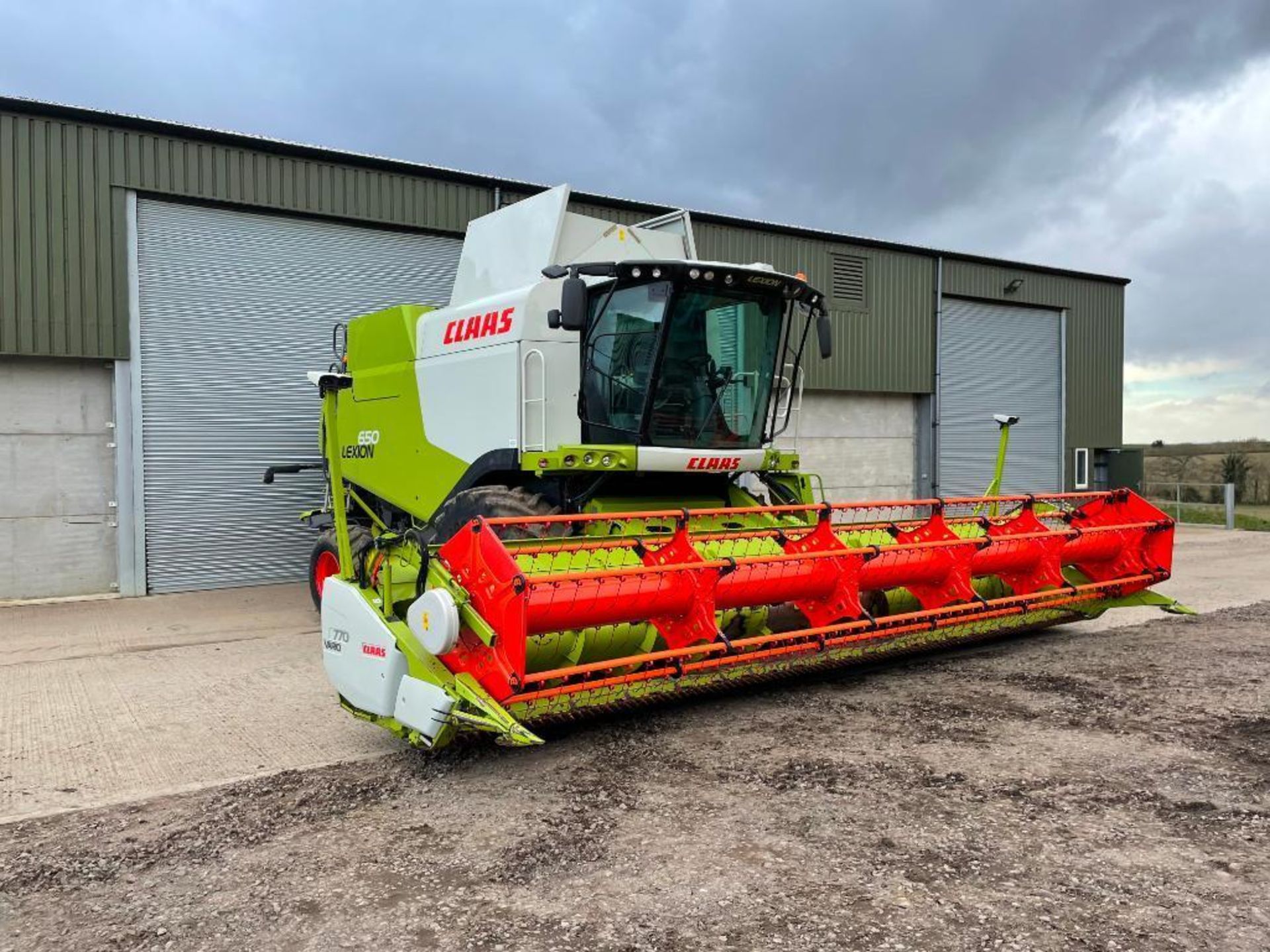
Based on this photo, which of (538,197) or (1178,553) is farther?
(1178,553)

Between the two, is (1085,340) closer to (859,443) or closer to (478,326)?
(859,443)

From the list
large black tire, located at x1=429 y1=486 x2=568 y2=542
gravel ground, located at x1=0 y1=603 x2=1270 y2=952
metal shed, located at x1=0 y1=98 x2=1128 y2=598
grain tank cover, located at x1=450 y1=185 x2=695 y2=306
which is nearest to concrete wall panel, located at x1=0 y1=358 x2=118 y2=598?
metal shed, located at x1=0 y1=98 x2=1128 y2=598

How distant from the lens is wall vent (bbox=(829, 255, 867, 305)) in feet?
54.0

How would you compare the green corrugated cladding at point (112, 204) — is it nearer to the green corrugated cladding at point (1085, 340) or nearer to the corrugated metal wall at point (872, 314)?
the corrugated metal wall at point (872, 314)

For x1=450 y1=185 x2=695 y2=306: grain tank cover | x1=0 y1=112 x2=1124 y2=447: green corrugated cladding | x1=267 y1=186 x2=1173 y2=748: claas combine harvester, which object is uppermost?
x1=0 y1=112 x2=1124 y2=447: green corrugated cladding

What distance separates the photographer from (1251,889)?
3072mm

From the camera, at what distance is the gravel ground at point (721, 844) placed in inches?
114

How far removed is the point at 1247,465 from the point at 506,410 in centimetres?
2811

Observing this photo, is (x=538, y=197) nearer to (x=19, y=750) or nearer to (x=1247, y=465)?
(x=19, y=750)

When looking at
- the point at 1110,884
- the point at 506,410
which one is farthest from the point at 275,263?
the point at 1110,884

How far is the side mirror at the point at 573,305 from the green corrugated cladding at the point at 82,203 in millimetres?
6845

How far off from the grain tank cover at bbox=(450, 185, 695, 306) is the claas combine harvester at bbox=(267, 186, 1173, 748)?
0.09 feet

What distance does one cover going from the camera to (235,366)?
1123 cm

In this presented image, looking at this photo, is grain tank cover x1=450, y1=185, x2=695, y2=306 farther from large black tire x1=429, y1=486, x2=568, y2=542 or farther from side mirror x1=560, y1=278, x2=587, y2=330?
large black tire x1=429, y1=486, x2=568, y2=542
